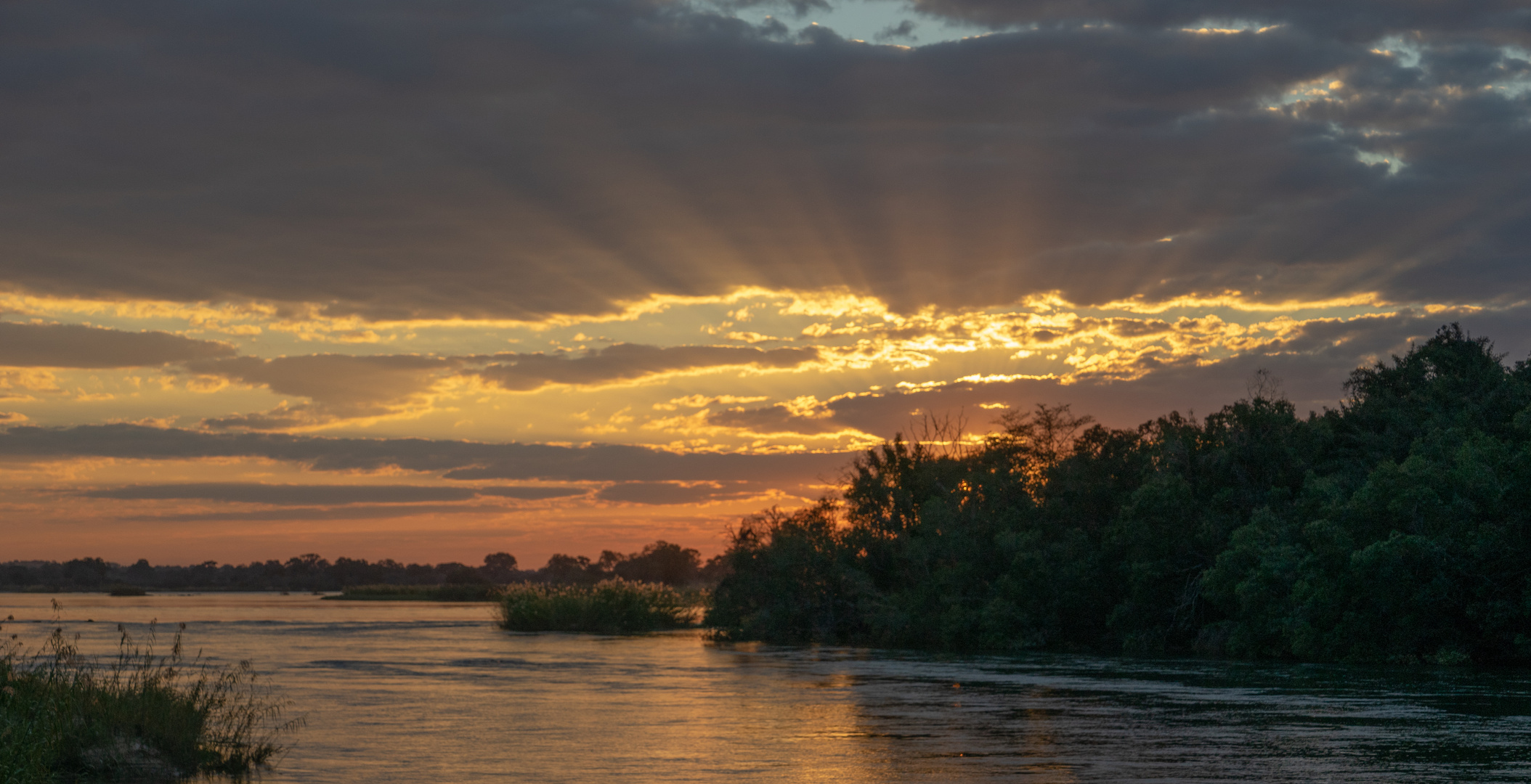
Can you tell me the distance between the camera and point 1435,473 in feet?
139

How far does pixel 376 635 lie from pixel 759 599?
1928cm

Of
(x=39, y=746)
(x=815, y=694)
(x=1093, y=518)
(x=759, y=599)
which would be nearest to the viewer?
(x=39, y=746)

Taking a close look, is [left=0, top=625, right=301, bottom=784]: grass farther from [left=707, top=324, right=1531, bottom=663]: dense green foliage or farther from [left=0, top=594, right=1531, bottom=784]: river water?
[left=707, top=324, right=1531, bottom=663]: dense green foliage

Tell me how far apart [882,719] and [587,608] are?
170ft

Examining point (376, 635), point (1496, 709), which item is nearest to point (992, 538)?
point (376, 635)

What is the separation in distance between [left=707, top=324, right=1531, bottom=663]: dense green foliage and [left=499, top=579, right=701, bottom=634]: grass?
8.96 m

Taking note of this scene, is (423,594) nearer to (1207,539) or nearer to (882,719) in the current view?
(1207,539)

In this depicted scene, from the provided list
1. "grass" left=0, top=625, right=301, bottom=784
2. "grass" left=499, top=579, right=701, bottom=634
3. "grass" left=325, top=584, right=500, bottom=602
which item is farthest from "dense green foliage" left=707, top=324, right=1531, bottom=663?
"grass" left=325, top=584, right=500, bottom=602

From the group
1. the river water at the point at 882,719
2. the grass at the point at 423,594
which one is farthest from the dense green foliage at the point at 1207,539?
the grass at the point at 423,594

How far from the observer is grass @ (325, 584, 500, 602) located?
147375 mm

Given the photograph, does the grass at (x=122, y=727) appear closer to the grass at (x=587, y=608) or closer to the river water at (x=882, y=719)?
the river water at (x=882, y=719)

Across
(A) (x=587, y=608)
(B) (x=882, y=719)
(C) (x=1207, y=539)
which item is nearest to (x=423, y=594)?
(A) (x=587, y=608)

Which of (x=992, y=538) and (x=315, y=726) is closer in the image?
(x=315, y=726)

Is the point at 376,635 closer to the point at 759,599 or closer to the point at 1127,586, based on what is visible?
the point at 759,599
